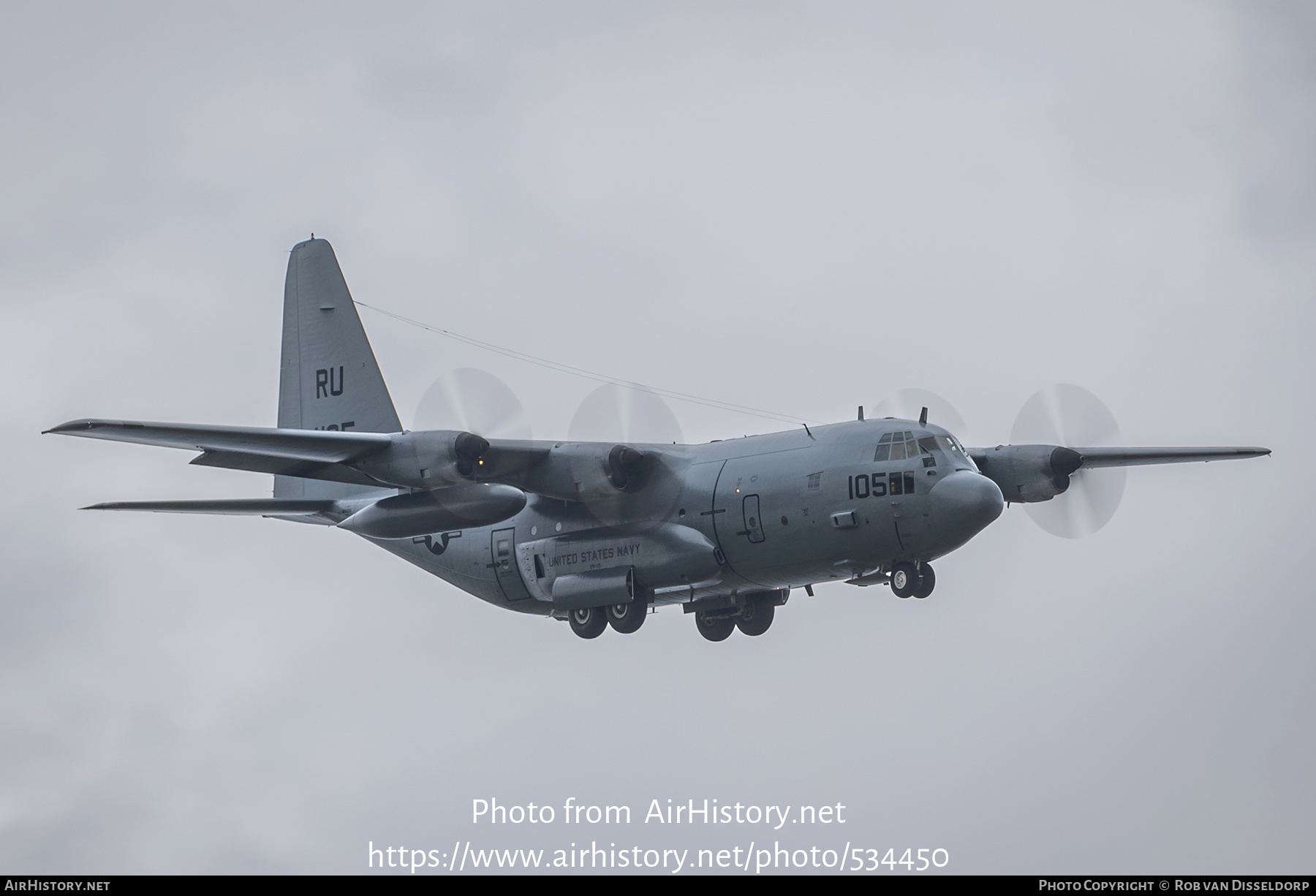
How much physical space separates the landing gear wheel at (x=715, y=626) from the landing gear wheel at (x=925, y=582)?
4617 mm

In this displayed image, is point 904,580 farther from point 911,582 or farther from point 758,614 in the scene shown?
point 758,614

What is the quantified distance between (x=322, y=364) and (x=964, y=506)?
13462 mm

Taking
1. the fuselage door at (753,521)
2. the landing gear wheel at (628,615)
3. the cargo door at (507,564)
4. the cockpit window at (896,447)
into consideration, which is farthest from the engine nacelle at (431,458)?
the cockpit window at (896,447)

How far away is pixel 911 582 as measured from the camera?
23047 millimetres

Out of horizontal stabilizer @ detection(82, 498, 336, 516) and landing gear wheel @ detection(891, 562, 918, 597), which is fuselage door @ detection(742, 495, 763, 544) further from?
horizontal stabilizer @ detection(82, 498, 336, 516)

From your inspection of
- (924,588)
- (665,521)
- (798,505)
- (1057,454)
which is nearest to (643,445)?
(665,521)

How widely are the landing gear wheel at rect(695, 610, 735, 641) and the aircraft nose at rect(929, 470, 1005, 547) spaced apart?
18.3 feet

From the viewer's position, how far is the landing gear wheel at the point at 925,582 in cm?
2306

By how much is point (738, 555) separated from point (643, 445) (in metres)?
2.88

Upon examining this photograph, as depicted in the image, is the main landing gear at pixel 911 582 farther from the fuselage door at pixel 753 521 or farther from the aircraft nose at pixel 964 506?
the fuselage door at pixel 753 521

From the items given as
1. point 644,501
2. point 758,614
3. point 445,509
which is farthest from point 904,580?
point 445,509

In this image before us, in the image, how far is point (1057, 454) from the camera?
26.3 metres

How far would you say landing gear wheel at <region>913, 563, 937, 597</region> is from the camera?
23.1 metres
